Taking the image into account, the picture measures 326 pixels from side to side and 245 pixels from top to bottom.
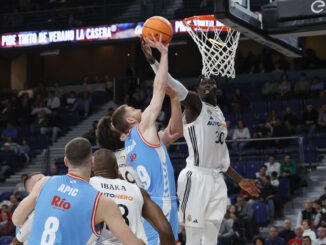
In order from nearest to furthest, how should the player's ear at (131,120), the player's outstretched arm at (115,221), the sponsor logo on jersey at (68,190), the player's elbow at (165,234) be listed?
the player's outstretched arm at (115,221) → the sponsor logo on jersey at (68,190) → the player's elbow at (165,234) → the player's ear at (131,120)

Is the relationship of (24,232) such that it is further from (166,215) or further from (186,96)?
(186,96)

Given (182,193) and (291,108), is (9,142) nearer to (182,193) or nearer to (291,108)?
(291,108)

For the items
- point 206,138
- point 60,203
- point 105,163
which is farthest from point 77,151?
point 206,138

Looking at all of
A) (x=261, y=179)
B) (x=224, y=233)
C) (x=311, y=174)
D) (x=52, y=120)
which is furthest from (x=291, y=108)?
(x=52, y=120)

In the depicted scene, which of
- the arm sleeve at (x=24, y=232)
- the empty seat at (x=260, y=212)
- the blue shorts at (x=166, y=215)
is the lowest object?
the empty seat at (x=260, y=212)

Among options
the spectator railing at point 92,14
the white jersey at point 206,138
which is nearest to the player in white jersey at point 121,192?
the white jersey at point 206,138

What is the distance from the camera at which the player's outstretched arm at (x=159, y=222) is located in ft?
16.0

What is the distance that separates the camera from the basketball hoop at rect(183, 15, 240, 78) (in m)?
8.87

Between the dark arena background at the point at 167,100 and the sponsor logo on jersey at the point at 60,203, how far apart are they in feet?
13.0

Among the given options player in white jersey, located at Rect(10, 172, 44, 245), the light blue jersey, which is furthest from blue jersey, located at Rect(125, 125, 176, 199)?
player in white jersey, located at Rect(10, 172, 44, 245)

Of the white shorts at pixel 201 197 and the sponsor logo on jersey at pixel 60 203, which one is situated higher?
the sponsor logo on jersey at pixel 60 203

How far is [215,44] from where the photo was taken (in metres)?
9.26

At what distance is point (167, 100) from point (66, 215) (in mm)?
16560

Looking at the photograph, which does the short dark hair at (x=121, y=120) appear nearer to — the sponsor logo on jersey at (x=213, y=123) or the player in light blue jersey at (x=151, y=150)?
the player in light blue jersey at (x=151, y=150)
